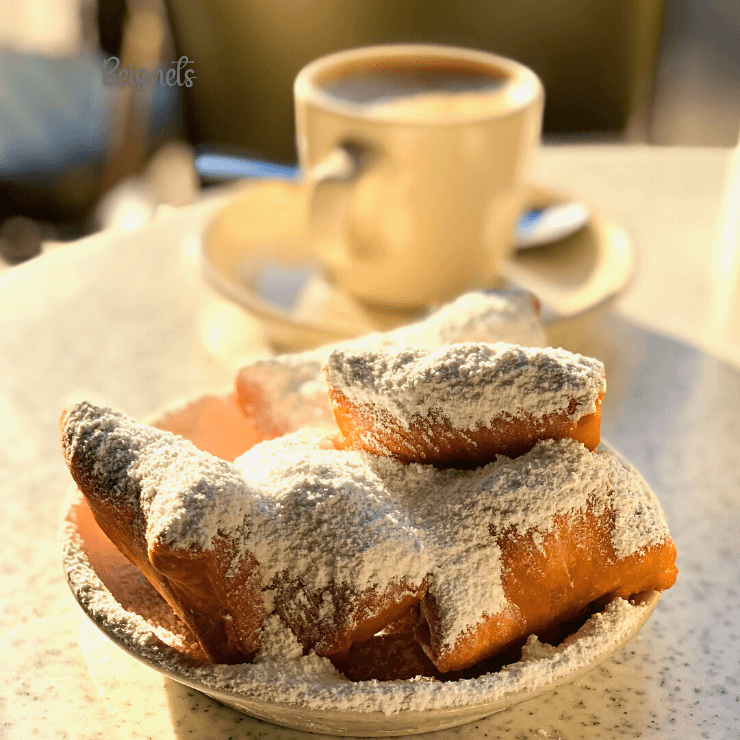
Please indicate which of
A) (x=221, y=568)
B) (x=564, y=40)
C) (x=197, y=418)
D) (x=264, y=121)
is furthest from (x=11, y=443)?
(x=564, y=40)

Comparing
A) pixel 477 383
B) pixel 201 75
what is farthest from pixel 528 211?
pixel 201 75

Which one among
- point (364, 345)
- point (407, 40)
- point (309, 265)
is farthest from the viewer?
point (407, 40)

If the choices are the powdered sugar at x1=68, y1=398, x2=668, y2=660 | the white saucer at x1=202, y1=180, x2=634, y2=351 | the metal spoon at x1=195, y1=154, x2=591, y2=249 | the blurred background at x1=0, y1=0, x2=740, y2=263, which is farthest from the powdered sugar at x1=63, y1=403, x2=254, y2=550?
the blurred background at x1=0, y1=0, x2=740, y2=263

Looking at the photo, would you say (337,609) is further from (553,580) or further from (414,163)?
(414,163)

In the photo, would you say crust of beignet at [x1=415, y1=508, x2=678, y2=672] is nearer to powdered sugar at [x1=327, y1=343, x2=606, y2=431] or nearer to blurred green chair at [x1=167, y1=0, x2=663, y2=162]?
powdered sugar at [x1=327, y1=343, x2=606, y2=431]

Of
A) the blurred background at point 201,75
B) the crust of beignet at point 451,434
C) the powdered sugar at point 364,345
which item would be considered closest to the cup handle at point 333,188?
the powdered sugar at point 364,345

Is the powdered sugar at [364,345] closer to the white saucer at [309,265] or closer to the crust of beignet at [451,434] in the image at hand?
Result: the crust of beignet at [451,434]
